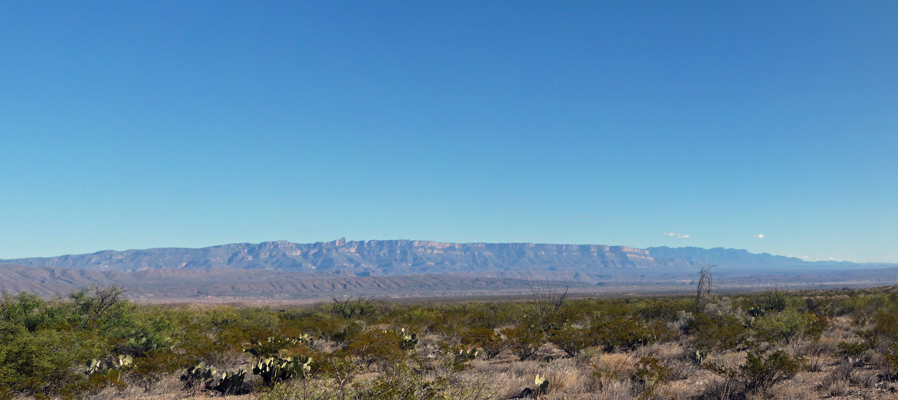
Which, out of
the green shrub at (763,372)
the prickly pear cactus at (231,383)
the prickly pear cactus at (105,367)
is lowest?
the prickly pear cactus at (231,383)

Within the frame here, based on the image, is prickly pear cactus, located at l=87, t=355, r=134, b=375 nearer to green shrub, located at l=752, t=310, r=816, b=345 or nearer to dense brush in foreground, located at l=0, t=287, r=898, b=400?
dense brush in foreground, located at l=0, t=287, r=898, b=400

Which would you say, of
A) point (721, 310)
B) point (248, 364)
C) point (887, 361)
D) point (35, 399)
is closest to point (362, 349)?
point (248, 364)

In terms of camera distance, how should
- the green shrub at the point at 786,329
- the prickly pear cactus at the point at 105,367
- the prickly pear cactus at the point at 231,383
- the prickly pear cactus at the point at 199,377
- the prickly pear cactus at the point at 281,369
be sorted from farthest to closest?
1. the green shrub at the point at 786,329
2. the prickly pear cactus at the point at 105,367
3. the prickly pear cactus at the point at 199,377
4. the prickly pear cactus at the point at 231,383
5. the prickly pear cactus at the point at 281,369

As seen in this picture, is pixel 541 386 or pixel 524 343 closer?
pixel 541 386

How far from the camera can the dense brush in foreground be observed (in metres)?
10.4

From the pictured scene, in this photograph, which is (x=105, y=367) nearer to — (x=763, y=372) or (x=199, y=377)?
(x=199, y=377)

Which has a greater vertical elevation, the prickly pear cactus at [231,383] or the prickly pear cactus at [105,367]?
the prickly pear cactus at [105,367]

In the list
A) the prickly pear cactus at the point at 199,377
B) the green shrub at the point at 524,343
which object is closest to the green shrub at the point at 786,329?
the green shrub at the point at 524,343

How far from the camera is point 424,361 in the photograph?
1423 centimetres

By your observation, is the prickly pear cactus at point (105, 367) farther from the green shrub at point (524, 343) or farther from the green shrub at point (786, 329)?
the green shrub at point (786, 329)

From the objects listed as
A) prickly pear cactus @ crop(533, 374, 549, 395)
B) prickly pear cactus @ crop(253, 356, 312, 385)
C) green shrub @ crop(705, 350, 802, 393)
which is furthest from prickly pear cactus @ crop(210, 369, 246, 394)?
green shrub @ crop(705, 350, 802, 393)

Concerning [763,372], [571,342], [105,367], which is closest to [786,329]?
[571,342]

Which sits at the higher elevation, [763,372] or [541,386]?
[763,372]

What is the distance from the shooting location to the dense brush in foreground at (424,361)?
408 inches
